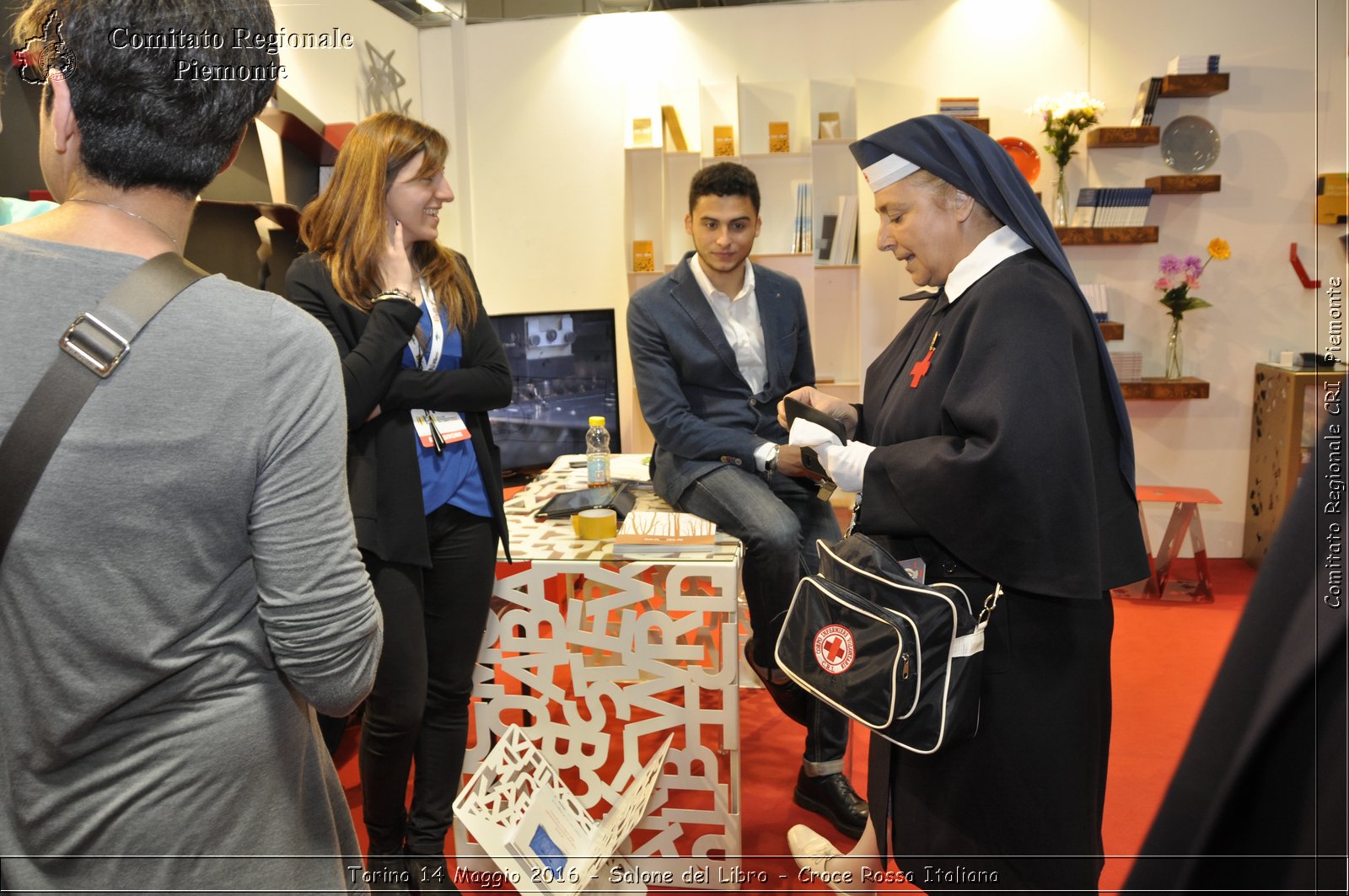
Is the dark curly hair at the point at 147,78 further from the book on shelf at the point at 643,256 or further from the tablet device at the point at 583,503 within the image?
the book on shelf at the point at 643,256

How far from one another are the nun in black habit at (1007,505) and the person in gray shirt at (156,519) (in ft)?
3.63

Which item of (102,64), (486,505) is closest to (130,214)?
(102,64)

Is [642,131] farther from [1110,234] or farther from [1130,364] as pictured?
[1130,364]

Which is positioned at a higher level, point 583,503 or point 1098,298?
point 1098,298

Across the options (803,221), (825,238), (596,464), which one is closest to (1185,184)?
(825,238)

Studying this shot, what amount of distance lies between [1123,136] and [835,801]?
4.43 m

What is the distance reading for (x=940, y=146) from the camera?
5.88ft

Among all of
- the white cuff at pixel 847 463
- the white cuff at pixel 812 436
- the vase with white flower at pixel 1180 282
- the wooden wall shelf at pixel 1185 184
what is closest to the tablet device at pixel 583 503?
the white cuff at pixel 812 436

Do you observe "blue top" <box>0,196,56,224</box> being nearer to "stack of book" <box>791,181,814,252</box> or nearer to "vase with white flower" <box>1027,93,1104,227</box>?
"stack of book" <box>791,181,814,252</box>

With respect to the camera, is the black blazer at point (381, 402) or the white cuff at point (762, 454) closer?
the black blazer at point (381, 402)

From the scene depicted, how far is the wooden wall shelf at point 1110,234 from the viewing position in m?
5.38

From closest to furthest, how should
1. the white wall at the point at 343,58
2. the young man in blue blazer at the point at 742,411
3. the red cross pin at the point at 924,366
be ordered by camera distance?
the red cross pin at the point at 924,366 < the young man in blue blazer at the point at 742,411 < the white wall at the point at 343,58

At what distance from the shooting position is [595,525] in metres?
2.63

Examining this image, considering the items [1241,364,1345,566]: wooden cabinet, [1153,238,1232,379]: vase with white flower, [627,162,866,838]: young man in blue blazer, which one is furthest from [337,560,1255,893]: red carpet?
[1153,238,1232,379]: vase with white flower
